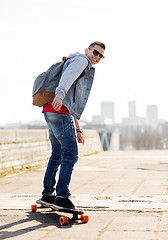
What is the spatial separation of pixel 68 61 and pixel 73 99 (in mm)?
389

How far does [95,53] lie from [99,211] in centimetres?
163

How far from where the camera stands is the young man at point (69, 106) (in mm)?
4117

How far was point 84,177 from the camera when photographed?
7.96 meters

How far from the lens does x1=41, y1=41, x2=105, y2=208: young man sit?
412 centimetres

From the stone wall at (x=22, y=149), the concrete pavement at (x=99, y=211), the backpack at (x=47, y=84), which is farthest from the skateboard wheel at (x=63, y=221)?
the stone wall at (x=22, y=149)

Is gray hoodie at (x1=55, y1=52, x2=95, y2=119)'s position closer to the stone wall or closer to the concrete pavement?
the concrete pavement

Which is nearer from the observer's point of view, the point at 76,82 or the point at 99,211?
the point at 76,82

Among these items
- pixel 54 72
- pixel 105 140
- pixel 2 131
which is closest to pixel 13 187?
pixel 2 131

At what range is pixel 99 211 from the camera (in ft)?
14.6

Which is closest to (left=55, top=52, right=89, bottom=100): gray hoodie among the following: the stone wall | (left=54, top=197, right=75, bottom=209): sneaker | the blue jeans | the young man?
the young man

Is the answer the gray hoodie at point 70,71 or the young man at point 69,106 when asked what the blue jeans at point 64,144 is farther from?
the gray hoodie at point 70,71

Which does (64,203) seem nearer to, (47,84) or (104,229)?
(104,229)

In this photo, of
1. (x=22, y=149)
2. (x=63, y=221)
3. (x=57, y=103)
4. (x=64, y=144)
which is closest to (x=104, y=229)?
(x=63, y=221)

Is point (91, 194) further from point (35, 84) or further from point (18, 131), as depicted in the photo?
point (18, 131)
